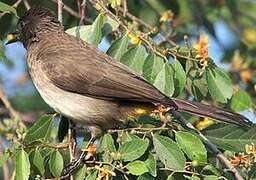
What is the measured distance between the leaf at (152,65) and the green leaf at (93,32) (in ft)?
1.34

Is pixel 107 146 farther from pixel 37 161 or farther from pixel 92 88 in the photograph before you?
pixel 92 88

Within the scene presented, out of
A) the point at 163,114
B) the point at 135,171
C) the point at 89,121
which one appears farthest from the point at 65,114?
the point at 135,171

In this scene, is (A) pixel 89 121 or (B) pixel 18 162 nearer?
(B) pixel 18 162

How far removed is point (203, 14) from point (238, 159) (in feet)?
8.76

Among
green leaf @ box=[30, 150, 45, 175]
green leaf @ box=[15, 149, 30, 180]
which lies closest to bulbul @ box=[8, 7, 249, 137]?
green leaf @ box=[30, 150, 45, 175]

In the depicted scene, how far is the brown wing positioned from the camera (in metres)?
4.71

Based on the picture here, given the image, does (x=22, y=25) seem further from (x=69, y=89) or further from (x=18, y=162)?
(x=18, y=162)

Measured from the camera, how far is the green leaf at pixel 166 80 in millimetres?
4359

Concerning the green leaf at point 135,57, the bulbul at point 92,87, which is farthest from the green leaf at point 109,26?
the green leaf at point 135,57

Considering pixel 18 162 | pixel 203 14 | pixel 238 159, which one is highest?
pixel 203 14

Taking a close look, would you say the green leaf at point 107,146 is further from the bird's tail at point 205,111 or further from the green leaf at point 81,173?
the bird's tail at point 205,111

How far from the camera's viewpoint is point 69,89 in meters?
4.88

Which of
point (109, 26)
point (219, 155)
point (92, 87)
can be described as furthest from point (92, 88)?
point (219, 155)

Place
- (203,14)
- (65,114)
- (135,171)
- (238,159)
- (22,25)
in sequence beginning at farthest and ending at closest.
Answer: (203,14)
(22,25)
(65,114)
(238,159)
(135,171)
